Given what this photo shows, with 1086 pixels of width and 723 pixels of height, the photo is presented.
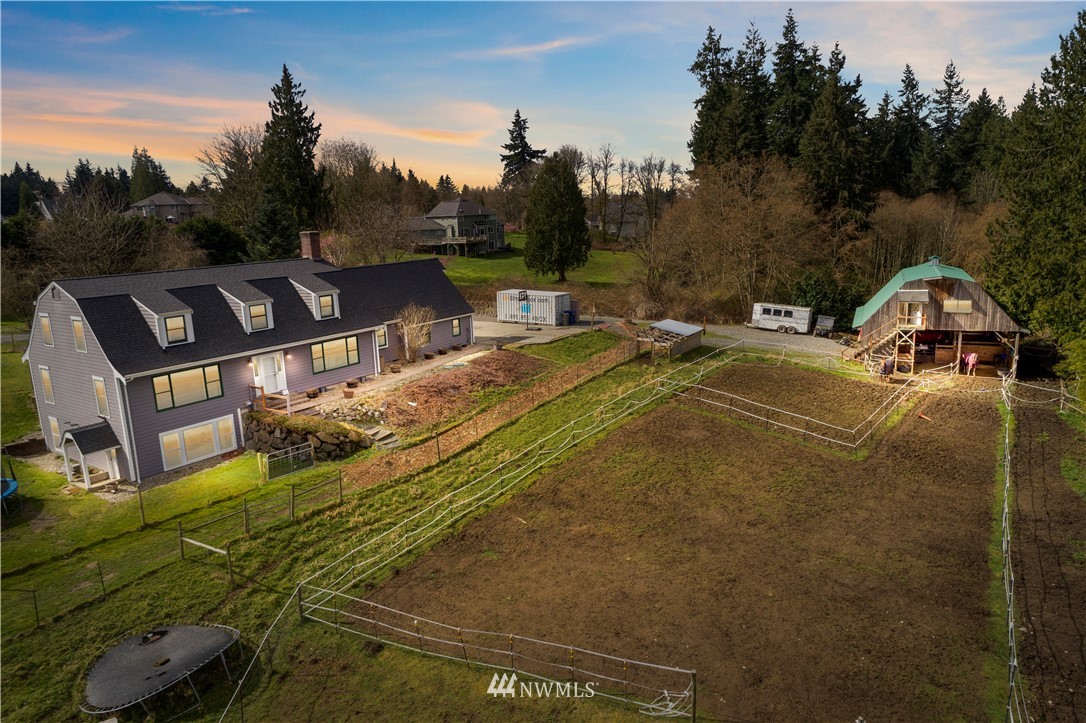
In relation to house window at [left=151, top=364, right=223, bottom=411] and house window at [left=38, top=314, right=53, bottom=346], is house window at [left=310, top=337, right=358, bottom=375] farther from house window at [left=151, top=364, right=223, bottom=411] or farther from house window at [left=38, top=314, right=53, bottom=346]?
house window at [left=38, top=314, right=53, bottom=346]

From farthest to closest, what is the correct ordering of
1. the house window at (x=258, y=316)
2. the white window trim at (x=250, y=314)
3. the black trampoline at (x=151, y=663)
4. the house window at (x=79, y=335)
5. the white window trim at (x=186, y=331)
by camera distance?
1. the house window at (x=258, y=316)
2. the white window trim at (x=250, y=314)
3. the white window trim at (x=186, y=331)
4. the house window at (x=79, y=335)
5. the black trampoline at (x=151, y=663)

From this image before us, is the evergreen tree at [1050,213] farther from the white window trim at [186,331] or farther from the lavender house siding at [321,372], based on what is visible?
the white window trim at [186,331]

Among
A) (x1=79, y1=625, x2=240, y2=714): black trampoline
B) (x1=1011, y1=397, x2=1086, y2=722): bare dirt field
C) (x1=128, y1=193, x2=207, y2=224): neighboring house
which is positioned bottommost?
(x1=1011, y1=397, x2=1086, y2=722): bare dirt field

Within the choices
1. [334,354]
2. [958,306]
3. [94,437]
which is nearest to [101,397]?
[94,437]

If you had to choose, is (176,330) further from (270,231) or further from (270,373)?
(270,231)

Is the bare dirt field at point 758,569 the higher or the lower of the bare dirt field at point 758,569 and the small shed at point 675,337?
the lower

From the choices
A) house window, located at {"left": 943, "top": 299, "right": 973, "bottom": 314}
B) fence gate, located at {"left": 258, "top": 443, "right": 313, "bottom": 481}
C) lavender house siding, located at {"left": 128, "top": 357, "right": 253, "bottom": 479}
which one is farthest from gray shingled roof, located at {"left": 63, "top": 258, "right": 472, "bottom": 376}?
house window, located at {"left": 943, "top": 299, "right": 973, "bottom": 314}

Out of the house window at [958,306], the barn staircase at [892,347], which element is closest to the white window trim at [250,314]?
the barn staircase at [892,347]
